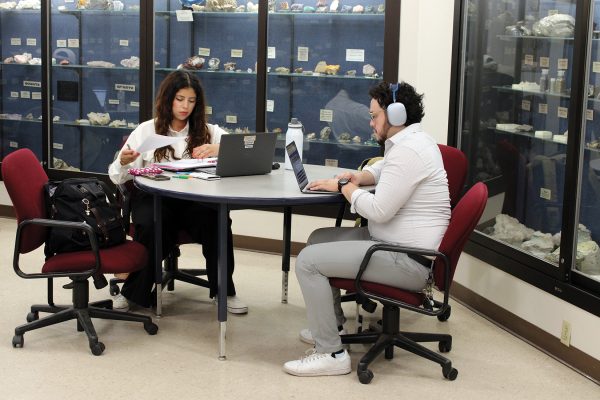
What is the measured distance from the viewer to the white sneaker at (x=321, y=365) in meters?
3.75

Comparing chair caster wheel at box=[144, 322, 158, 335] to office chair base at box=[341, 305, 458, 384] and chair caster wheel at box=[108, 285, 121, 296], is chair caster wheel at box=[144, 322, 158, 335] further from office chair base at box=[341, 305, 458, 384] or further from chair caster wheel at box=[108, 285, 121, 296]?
office chair base at box=[341, 305, 458, 384]

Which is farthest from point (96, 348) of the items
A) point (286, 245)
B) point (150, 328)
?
point (286, 245)

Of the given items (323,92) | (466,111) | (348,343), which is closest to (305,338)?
(348,343)

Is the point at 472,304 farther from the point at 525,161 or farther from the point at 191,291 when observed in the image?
the point at 191,291

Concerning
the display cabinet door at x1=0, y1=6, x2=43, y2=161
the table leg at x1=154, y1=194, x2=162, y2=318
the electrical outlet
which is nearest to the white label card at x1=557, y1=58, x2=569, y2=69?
the electrical outlet

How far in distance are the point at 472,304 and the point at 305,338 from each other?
1.15 m

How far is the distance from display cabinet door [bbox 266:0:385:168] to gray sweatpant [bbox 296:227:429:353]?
2.23 metres

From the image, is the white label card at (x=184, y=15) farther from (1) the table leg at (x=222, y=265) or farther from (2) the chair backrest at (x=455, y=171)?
(1) the table leg at (x=222, y=265)

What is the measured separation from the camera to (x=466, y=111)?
5090 millimetres

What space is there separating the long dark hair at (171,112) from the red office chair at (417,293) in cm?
142

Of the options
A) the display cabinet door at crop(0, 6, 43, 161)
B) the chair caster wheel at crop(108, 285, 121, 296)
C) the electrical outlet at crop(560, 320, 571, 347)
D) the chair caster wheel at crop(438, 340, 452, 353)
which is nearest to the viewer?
the electrical outlet at crop(560, 320, 571, 347)

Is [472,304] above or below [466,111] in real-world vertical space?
below

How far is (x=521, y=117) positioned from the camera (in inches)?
186

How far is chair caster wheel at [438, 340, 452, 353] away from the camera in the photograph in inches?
162
